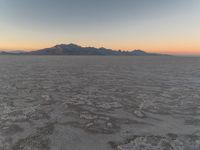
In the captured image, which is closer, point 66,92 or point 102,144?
point 102,144

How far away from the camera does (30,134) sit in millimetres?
6598

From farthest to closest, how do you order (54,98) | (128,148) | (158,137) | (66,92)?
(66,92) < (54,98) < (158,137) < (128,148)

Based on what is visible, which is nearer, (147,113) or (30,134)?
(30,134)

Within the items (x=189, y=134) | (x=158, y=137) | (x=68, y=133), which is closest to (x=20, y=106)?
(x=68, y=133)

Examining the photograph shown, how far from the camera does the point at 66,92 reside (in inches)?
537

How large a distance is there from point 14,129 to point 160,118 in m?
6.66

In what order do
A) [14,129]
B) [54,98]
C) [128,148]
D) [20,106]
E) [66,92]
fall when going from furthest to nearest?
[66,92] → [54,98] → [20,106] → [14,129] → [128,148]

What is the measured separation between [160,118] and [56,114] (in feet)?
17.3

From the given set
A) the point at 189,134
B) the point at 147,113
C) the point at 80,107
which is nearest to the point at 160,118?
the point at 147,113

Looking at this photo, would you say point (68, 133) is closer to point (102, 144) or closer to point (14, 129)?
point (102, 144)

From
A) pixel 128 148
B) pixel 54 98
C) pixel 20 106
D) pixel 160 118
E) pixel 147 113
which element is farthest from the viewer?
pixel 54 98

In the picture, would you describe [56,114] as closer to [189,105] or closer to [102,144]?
[102,144]

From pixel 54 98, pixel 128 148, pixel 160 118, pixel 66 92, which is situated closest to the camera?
pixel 128 148

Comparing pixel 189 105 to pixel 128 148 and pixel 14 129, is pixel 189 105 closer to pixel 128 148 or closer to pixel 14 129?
pixel 128 148
